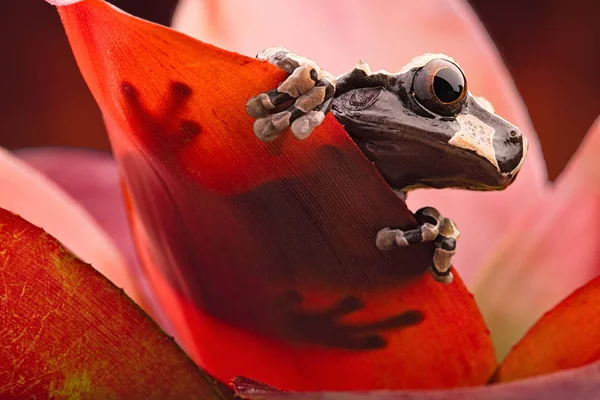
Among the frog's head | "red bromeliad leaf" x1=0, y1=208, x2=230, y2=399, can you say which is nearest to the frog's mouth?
the frog's head

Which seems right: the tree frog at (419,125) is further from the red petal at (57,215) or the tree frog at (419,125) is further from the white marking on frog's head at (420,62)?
the red petal at (57,215)

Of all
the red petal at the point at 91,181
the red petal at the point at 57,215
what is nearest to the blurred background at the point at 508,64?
the red petal at the point at 91,181

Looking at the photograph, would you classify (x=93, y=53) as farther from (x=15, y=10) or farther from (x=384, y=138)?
(x=15, y=10)

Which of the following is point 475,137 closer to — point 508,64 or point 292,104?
point 292,104

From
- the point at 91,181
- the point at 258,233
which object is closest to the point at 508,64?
the point at 91,181

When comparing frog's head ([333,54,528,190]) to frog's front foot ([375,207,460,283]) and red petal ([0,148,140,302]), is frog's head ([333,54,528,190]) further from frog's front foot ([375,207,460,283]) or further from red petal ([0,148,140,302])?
red petal ([0,148,140,302])

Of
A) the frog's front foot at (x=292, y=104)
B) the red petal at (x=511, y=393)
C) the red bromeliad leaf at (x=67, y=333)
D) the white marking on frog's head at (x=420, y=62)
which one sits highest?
the white marking on frog's head at (x=420, y=62)

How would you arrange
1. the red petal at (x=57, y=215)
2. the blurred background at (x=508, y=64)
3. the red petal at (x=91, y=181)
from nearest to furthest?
the red petal at (x=57, y=215)
the red petal at (x=91, y=181)
the blurred background at (x=508, y=64)
